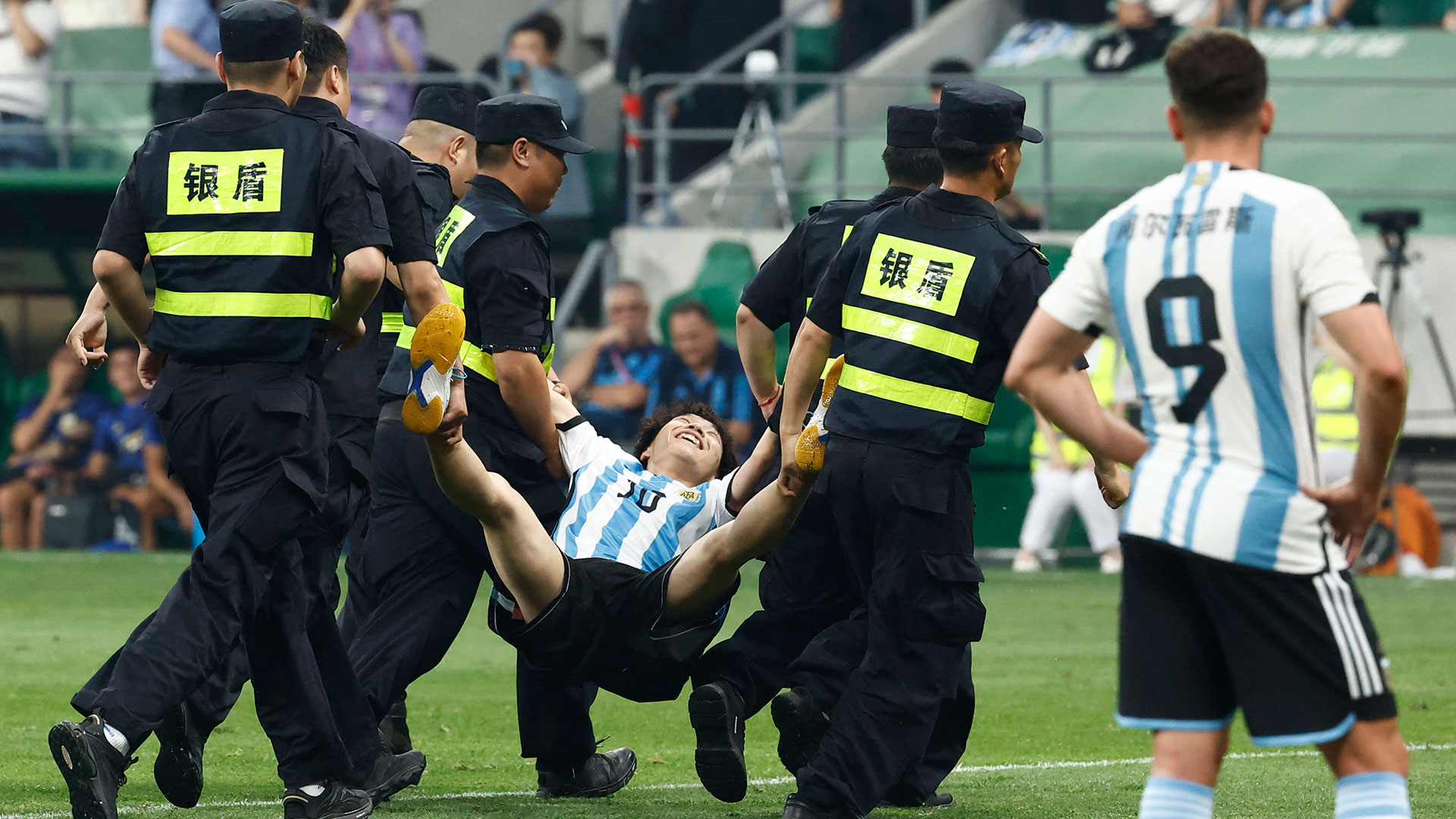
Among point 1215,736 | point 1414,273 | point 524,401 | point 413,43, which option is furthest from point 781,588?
point 413,43

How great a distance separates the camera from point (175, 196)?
17.1 ft

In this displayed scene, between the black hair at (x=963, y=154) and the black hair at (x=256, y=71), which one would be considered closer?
the black hair at (x=256, y=71)

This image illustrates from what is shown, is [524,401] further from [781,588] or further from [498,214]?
[781,588]

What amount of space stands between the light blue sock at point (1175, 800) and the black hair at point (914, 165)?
3.06 metres

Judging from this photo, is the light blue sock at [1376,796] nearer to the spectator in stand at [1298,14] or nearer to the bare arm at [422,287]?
the bare arm at [422,287]

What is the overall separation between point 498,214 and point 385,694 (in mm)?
1424

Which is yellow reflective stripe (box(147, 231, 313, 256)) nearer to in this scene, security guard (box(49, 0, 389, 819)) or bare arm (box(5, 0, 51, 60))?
security guard (box(49, 0, 389, 819))

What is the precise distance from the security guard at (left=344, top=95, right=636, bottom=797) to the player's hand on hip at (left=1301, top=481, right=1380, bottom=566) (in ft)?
8.79

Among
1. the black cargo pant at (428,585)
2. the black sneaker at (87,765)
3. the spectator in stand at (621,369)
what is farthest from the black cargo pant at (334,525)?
the spectator in stand at (621,369)

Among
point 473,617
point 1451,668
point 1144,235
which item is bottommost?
point 473,617

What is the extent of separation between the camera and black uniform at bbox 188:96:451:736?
17.6 feet

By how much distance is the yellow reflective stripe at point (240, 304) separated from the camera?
5145mm

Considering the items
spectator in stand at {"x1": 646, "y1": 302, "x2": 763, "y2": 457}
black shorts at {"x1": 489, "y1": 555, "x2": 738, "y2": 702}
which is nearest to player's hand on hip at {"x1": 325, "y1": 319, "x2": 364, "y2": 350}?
black shorts at {"x1": 489, "y1": 555, "x2": 738, "y2": 702}

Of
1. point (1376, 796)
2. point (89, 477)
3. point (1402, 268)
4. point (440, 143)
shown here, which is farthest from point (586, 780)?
point (89, 477)
